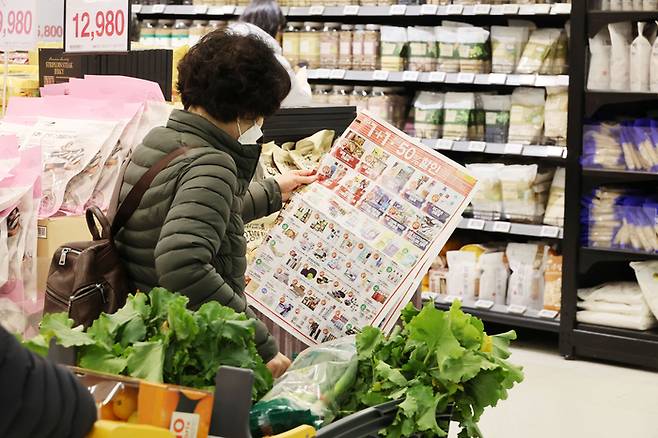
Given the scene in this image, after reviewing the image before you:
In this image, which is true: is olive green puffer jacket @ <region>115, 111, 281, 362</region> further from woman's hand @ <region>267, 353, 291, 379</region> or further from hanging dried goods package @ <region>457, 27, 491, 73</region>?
hanging dried goods package @ <region>457, 27, 491, 73</region>

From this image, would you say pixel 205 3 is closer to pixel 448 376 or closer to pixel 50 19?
pixel 50 19

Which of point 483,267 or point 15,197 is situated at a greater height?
point 15,197

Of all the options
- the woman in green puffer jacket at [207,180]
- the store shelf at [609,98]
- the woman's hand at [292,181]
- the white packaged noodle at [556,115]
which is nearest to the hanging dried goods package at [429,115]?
the white packaged noodle at [556,115]

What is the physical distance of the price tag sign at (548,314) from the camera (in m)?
5.70

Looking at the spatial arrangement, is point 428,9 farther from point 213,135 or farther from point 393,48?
point 213,135

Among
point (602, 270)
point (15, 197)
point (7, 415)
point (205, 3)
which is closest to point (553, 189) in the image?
point (602, 270)

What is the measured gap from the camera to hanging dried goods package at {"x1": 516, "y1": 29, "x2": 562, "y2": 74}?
5789mm

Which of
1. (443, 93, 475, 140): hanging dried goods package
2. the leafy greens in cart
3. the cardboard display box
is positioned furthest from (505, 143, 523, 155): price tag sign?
the leafy greens in cart

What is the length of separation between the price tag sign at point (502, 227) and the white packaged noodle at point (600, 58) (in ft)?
2.96

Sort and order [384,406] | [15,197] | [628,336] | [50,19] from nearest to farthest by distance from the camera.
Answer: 1. [384,406]
2. [15,197]
3. [628,336]
4. [50,19]

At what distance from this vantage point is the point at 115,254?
2469 millimetres

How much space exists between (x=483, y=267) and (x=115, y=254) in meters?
3.74

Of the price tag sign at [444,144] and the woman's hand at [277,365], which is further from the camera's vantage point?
the price tag sign at [444,144]

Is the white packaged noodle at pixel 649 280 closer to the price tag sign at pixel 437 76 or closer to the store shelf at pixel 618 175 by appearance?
the store shelf at pixel 618 175
